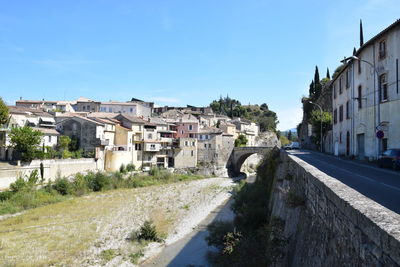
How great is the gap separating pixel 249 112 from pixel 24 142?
111973mm

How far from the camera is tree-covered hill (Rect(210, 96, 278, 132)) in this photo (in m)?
121

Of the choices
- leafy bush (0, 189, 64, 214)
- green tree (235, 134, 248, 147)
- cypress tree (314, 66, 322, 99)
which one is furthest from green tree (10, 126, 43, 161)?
green tree (235, 134, 248, 147)

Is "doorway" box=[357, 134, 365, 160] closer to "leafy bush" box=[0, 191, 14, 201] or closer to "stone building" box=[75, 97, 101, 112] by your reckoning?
"leafy bush" box=[0, 191, 14, 201]

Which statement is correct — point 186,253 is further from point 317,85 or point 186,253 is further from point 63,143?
point 317,85

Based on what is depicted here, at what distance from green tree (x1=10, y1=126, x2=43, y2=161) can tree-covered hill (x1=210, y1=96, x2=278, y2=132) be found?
89987 millimetres

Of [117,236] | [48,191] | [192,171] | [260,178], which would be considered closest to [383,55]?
[260,178]

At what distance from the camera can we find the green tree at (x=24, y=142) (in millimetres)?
38844

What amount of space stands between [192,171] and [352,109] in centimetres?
3925

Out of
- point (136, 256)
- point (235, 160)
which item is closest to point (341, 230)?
point (136, 256)

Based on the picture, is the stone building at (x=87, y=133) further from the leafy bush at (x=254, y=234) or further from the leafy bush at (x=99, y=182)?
the leafy bush at (x=254, y=234)

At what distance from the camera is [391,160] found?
18.1 m

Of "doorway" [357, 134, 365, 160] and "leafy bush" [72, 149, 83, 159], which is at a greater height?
"doorway" [357, 134, 365, 160]

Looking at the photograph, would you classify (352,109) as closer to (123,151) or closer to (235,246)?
(235,246)

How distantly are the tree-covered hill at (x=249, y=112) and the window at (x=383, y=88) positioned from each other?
9621cm
